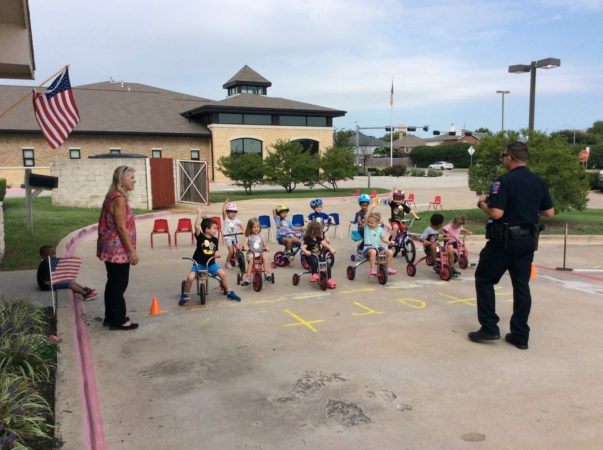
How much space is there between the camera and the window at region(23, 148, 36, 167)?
40562mm

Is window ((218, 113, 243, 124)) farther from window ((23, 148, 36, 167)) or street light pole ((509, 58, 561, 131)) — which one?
street light pole ((509, 58, 561, 131))

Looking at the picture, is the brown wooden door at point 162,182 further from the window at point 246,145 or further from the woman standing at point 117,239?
the window at point 246,145

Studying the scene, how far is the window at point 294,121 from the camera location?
1885 inches

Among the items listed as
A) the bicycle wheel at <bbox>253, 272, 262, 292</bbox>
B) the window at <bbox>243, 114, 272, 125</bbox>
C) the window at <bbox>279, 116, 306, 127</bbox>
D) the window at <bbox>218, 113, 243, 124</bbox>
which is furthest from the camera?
the window at <bbox>279, 116, 306, 127</bbox>

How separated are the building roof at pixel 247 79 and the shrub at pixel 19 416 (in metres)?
52.8

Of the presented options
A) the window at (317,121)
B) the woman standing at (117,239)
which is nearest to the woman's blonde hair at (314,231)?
the woman standing at (117,239)

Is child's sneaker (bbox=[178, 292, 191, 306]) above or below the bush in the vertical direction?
below

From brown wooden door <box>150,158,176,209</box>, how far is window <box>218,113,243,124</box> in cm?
2325

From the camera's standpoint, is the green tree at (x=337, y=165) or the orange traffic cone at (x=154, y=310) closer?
the orange traffic cone at (x=154, y=310)

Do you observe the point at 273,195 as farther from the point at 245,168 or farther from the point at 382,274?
the point at 382,274

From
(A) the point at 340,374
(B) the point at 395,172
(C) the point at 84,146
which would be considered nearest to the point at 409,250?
(A) the point at 340,374

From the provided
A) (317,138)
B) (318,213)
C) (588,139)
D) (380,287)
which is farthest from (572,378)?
(588,139)

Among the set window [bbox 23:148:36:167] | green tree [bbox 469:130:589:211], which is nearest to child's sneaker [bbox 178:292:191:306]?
green tree [bbox 469:130:589:211]

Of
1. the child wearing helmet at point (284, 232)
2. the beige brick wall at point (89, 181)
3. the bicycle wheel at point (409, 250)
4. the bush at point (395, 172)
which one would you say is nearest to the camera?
the bicycle wheel at point (409, 250)
